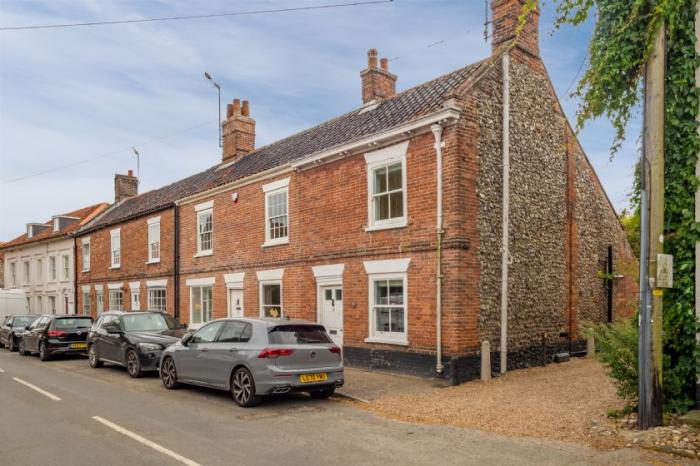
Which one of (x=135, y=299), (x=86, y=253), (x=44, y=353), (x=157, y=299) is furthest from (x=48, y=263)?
(x=44, y=353)

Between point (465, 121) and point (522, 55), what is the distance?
12.5 feet

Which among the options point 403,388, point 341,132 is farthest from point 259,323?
point 341,132

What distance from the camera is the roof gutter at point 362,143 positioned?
490 inches

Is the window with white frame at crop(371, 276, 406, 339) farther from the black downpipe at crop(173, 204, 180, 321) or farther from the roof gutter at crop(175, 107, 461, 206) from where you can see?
the black downpipe at crop(173, 204, 180, 321)

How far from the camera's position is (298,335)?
10227mm

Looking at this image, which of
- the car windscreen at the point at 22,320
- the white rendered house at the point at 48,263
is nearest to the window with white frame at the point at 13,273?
the white rendered house at the point at 48,263

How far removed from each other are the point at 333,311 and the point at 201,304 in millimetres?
8137

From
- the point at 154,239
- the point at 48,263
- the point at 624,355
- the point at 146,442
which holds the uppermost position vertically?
the point at 154,239

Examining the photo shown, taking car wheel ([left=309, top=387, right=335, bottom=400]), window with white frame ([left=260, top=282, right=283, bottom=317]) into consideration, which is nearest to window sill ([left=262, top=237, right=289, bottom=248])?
window with white frame ([left=260, top=282, right=283, bottom=317])

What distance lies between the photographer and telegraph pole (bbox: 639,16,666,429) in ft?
24.9

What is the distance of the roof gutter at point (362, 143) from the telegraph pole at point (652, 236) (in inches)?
195

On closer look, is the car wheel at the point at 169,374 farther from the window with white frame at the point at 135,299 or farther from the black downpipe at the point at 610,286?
the window with white frame at the point at 135,299

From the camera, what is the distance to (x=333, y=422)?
862 cm

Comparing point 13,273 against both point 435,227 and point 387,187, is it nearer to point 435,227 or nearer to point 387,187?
point 387,187
